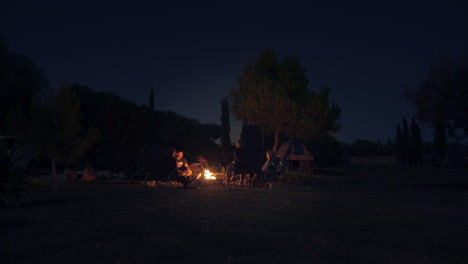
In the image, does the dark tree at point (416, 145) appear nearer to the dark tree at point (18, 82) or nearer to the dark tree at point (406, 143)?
the dark tree at point (406, 143)

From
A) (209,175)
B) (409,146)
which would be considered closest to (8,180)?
(209,175)

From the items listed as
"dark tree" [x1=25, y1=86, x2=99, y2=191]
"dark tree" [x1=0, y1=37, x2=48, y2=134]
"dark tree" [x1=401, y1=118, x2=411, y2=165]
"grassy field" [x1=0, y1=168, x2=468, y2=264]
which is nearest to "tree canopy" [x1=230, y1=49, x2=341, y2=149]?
"dark tree" [x1=0, y1=37, x2=48, y2=134]

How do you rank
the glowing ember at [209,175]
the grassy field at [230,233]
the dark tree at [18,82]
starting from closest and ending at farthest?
the grassy field at [230,233] < the glowing ember at [209,175] < the dark tree at [18,82]

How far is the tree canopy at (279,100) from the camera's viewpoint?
2241 cm

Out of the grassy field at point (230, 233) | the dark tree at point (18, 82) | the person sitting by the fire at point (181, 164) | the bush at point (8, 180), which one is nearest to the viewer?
the grassy field at point (230, 233)

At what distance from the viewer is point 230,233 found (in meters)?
4.67

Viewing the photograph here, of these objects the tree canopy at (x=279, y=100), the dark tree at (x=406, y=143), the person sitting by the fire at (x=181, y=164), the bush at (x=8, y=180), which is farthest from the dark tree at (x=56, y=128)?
the dark tree at (x=406, y=143)

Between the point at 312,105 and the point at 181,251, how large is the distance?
20219 millimetres

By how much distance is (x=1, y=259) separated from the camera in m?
3.40

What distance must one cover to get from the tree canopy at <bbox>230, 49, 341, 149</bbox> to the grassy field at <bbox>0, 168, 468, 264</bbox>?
49.7ft

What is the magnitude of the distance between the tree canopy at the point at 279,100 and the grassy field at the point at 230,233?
49.7ft

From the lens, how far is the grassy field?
11.7 ft

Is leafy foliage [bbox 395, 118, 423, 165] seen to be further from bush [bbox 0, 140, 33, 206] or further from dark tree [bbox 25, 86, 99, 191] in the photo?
bush [bbox 0, 140, 33, 206]

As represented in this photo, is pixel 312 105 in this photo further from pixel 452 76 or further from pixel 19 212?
pixel 19 212
